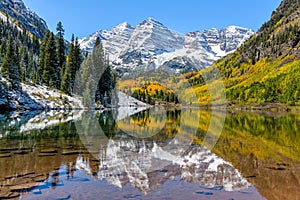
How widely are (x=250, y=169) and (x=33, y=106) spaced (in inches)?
2660

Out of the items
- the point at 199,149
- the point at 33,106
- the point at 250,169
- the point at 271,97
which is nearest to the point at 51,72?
the point at 33,106

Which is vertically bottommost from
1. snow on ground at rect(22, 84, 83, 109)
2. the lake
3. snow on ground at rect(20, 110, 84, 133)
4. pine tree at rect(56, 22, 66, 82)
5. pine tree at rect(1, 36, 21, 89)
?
the lake

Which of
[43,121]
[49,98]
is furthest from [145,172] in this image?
[49,98]

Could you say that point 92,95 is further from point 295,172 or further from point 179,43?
point 295,172

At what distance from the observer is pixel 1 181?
10398mm

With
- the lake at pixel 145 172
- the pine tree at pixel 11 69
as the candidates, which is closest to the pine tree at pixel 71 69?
the pine tree at pixel 11 69

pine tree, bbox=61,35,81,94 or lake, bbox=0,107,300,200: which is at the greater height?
pine tree, bbox=61,35,81,94

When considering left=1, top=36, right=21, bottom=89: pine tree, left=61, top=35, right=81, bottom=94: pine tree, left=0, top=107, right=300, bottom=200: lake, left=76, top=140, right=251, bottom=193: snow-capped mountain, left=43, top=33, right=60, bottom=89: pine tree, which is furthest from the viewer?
left=43, top=33, right=60, bottom=89: pine tree

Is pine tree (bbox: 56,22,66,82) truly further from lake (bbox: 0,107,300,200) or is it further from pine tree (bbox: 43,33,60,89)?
lake (bbox: 0,107,300,200)

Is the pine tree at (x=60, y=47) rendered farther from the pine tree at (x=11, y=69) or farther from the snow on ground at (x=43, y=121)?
the snow on ground at (x=43, y=121)

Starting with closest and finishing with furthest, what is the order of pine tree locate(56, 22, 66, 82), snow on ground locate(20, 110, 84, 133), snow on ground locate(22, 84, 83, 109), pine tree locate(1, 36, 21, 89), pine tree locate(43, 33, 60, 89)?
snow on ground locate(20, 110, 84, 133) < pine tree locate(1, 36, 21, 89) < snow on ground locate(22, 84, 83, 109) < pine tree locate(43, 33, 60, 89) < pine tree locate(56, 22, 66, 82)

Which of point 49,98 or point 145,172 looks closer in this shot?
point 145,172

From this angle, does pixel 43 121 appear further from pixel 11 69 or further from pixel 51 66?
pixel 51 66

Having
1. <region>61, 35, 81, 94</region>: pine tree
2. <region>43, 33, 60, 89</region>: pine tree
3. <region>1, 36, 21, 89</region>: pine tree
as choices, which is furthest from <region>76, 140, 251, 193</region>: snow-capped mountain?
<region>43, 33, 60, 89</region>: pine tree
